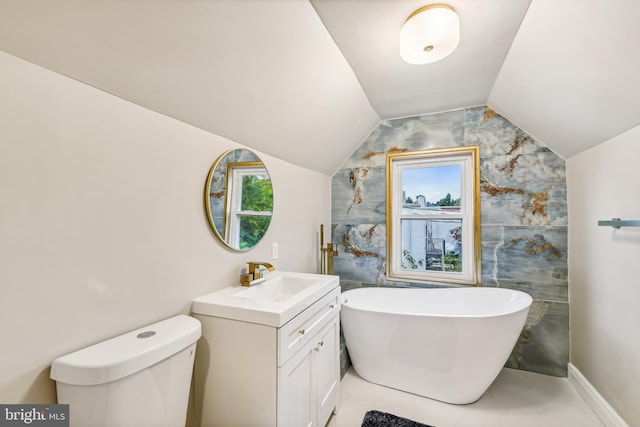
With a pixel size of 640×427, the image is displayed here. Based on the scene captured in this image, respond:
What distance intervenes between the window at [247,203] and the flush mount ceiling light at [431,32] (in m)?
1.20

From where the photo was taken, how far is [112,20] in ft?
3.00

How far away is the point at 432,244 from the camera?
2.85 m

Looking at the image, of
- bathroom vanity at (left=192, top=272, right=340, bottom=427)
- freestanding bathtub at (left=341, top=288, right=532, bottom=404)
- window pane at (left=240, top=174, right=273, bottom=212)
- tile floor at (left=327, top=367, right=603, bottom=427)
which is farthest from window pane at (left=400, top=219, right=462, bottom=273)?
bathroom vanity at (left=192, top=272, right=340, bottom=427)

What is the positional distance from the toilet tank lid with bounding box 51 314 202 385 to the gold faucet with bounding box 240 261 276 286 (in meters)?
0.52

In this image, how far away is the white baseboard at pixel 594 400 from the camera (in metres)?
1.68

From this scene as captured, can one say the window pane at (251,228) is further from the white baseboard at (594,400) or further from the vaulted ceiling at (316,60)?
the white baseboard at (594,400)

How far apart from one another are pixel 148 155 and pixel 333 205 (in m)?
2.14

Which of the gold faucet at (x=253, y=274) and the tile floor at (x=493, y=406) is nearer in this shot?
the gold faucet at (x=253, y=274)

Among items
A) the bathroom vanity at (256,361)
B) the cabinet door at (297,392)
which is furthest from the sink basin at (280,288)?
the cabinet door at (297,392)

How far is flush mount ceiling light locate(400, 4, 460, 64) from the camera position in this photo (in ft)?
4.46

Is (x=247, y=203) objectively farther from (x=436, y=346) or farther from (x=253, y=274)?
(x=436, y=346)

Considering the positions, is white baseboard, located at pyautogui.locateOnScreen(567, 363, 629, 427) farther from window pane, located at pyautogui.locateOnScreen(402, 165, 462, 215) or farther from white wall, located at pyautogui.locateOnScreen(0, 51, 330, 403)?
white wall, located at pyautogui.locateOnScreen(0, 51, 330, 403)

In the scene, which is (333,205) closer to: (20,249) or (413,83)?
(413,83)

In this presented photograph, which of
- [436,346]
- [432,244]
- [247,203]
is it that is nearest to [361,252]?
[432,244]
